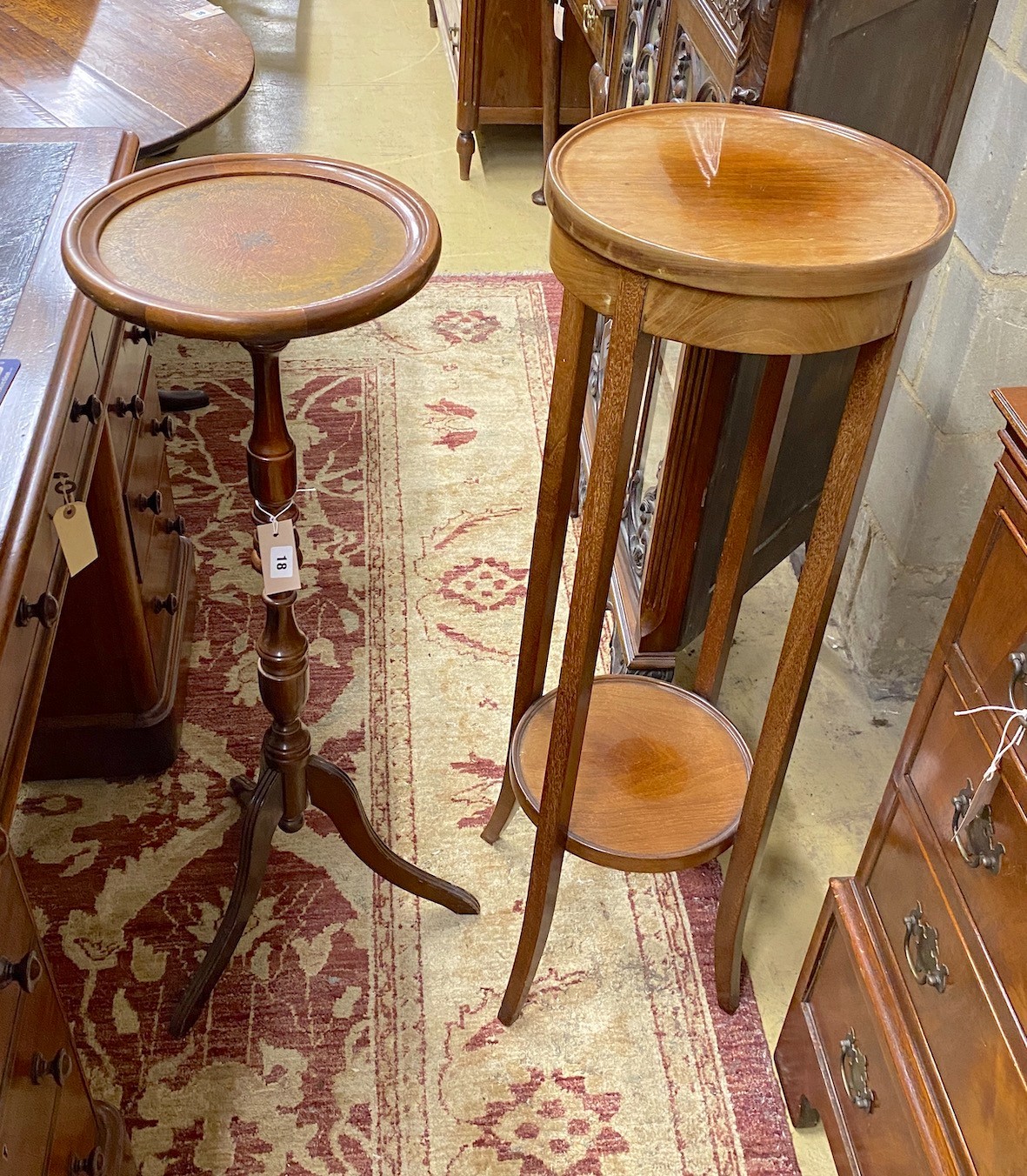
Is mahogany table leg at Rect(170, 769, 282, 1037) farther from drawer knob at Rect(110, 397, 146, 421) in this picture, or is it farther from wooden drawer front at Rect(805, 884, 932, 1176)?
wooden drawer front at Rect(805, 884, 932, 1176)

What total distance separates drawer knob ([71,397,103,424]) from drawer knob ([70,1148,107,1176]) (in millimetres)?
898

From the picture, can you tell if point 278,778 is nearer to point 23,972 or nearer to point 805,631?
point 23,972

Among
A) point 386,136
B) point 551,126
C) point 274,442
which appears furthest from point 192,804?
point 386,136

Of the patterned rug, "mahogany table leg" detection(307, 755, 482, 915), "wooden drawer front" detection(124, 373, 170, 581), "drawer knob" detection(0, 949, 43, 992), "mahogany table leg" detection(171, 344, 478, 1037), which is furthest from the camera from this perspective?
"wooden drawer front" detection(124, 373, 170, 581)

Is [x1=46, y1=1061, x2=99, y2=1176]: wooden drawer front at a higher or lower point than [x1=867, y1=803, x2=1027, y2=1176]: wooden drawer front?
lower

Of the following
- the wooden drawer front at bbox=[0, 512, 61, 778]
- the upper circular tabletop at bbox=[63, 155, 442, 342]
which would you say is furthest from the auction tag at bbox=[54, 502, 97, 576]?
the upper circular tabletop at bbox=[63, 155, 442, 342]

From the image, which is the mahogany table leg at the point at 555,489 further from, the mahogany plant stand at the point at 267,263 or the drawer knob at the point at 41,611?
the drawer knob at the point at 41,611

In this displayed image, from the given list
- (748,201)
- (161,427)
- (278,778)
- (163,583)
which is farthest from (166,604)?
(748,201)

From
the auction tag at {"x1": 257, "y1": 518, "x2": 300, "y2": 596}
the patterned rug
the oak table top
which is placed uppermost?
the oak table top

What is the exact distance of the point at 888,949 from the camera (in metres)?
1.44

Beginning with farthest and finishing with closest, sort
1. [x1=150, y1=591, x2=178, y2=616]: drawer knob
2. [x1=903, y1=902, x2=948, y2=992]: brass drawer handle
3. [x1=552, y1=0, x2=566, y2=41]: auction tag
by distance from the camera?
[x1=552, y1=0, x2=566, y2=41]: auction tag < [x1=150, y1=591, x2=178, y2=616]: drawer knob < [x1=903, y1=902, x2=948, y2=992]: brass drawer handle

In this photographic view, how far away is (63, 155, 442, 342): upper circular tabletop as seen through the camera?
1.18 m

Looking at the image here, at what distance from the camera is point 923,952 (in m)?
1.34

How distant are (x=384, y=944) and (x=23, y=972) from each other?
86 centimetres
